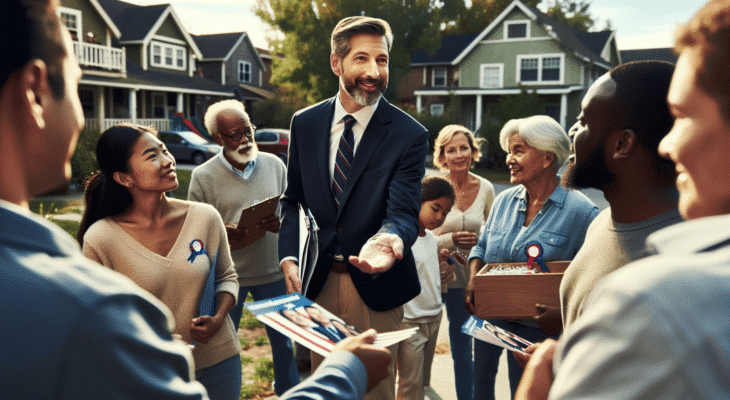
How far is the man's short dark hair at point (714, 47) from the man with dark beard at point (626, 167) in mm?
1042

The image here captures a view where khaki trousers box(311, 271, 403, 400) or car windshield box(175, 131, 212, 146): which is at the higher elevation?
khaki trousers box(311, 271, 403, 400)

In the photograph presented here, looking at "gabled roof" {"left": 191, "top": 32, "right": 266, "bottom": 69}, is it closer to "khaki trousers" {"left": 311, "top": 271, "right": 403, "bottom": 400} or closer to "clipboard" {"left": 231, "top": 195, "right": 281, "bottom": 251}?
"clipboard" {"left": 231, "top": 195, "right": 281, "bottom": 251}

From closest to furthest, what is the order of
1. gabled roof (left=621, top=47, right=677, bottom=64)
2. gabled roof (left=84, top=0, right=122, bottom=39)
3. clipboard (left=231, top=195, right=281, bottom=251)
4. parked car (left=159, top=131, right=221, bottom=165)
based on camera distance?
clipboard (left=231, top=195, right=281, bottom=251) < parked car (left=159, top=131, right=221, bottom=165) < gabled roof (left=84, top=0, right=122, bottom=39) < gabled roof (left=621, top=47, right=677, bottom=64)

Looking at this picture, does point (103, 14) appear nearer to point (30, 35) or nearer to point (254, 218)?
Answer: point (254, 218)

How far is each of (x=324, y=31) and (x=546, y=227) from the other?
34819 millimetres

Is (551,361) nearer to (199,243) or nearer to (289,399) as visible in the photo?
(289,399)

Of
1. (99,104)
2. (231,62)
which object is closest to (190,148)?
(99,104)

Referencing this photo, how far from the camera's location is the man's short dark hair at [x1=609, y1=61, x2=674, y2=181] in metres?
1.96

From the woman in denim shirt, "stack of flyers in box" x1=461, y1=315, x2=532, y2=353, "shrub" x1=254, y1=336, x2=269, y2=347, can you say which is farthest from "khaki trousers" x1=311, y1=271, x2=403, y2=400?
"shrub" x1=254, y1=336, x2=269, y2=347

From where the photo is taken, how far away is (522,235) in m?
3.65

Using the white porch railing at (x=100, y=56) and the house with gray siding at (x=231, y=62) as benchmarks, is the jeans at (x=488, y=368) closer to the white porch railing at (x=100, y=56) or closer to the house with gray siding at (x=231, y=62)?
the white porch railing at (x=100, y=56)

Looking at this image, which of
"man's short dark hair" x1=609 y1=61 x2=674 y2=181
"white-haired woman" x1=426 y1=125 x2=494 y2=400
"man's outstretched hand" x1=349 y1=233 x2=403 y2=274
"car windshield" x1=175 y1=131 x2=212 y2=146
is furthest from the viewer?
"car windshield" x1=175 y1=131 x2=212 y2=146

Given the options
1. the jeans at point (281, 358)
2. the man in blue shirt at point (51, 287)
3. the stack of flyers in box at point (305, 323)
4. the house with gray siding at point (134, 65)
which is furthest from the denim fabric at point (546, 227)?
the house with gray siding at point (134, 65)

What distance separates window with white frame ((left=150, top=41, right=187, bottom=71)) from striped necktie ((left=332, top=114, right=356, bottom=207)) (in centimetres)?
3473
